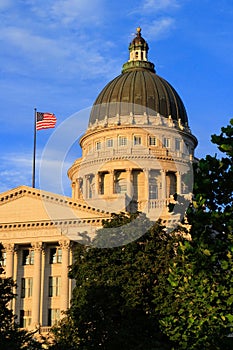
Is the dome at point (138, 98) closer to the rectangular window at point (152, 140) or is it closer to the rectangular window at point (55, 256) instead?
the rectangular window at point (152, 140)

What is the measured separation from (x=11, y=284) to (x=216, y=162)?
18162 millimetres

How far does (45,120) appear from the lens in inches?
3349

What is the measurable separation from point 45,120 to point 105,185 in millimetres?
20595

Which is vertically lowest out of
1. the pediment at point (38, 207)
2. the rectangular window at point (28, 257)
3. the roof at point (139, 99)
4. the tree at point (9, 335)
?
the tree at point (9, 335)

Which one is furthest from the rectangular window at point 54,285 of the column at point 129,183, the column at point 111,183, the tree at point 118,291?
the column at point 111,183

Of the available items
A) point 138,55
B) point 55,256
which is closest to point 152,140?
point 138,55

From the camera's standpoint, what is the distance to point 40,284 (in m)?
79.2

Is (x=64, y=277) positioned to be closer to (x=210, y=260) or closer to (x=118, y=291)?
(x=118, y=291)

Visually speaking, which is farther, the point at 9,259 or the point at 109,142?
the point at 109,142

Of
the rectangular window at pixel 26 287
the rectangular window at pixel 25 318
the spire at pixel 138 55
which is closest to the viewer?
the rectangular window at pixel 25 318

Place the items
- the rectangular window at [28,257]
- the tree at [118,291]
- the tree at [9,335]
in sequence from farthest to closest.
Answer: the rectangular window at [28,257] → the tree at [118,291] → the tree at [9,335]

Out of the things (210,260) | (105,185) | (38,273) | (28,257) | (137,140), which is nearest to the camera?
(210,260)

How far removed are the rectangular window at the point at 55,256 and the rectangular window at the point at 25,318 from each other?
5469 millimetres

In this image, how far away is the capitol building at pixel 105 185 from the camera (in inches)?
3113
